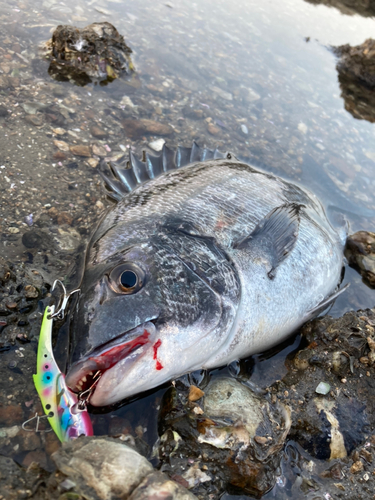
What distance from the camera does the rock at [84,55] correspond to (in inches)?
215

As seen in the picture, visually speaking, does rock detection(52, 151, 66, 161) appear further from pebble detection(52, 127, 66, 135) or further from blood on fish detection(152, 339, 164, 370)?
blood on fish detection(152, 339, 164, 370)

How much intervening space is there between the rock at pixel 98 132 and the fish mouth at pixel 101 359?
3.30m

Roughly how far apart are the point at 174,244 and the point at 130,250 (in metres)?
0.31

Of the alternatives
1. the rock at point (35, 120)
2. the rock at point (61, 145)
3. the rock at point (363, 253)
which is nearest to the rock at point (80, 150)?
the rock at point (61, 145)

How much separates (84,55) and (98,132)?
1.80 metres

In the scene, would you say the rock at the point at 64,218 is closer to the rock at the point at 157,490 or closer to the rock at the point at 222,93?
the rock at the point at 157,490

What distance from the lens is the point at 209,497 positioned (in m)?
2.07

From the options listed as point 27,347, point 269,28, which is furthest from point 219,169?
point 269,28

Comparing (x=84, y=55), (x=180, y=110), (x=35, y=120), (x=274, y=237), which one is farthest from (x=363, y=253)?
(x=84, y=55)

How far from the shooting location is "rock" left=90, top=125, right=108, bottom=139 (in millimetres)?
4645

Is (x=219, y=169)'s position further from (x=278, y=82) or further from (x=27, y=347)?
(x=278, y=82)

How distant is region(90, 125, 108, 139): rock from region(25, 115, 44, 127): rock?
60cm

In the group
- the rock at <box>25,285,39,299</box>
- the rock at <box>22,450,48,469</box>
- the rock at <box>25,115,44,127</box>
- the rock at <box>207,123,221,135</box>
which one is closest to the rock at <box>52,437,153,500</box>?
the rock at <box>22,450,48,469</box>

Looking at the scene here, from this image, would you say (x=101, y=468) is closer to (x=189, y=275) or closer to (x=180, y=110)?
(x=189, y=275)
